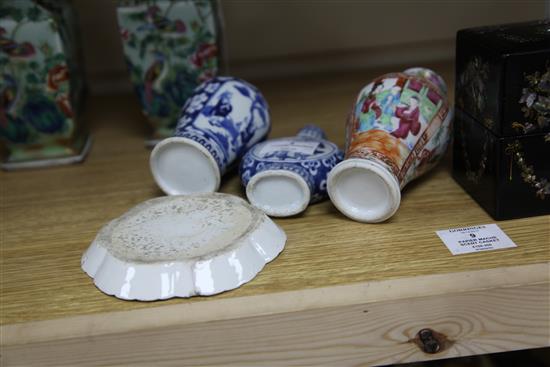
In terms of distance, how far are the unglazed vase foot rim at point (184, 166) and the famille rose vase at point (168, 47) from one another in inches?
4.5

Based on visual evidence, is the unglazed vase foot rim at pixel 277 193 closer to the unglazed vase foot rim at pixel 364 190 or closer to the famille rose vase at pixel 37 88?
the unglazed vase foot rim at pixel 364 190

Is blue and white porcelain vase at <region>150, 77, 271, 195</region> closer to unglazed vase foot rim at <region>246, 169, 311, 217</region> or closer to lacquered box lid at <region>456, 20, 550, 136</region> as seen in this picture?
unglazed vase foot rim at <region>246, 169, 311, 217</region>

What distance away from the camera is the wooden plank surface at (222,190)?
0.56 meters

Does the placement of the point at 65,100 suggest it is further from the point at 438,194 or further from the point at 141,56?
the point at 438,194

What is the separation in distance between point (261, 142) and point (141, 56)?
0.20m

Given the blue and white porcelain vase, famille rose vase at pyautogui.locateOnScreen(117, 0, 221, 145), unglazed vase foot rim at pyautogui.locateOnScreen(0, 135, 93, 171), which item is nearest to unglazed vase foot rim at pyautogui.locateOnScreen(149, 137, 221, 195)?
the blue and white porcelain vase

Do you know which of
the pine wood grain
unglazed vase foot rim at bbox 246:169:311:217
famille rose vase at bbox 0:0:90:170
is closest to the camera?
the pine wood grain

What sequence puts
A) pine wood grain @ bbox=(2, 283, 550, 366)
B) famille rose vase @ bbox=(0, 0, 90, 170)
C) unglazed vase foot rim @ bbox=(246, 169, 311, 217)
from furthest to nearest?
famille rose vase @ bbox=(0, 0, 90, 170), unglazed vase foot rim @ bbox=(246, 169, 311, 217), pine wood grain @ bbox=(2, 283, 550, 366)

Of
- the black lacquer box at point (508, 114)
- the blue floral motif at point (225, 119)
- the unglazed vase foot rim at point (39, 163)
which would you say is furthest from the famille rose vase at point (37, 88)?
the black lacquer box at point (508, 114)

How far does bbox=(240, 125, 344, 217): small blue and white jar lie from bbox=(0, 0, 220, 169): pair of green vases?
203 millimetres

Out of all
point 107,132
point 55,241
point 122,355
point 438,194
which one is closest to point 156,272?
point 122,355

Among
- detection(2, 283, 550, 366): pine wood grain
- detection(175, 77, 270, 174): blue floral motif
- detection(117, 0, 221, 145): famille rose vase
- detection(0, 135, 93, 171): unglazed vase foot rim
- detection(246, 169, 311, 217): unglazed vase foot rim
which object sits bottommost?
detection(2, 283, 550, 366): pine wood grain

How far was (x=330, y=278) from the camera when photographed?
0.56 metres

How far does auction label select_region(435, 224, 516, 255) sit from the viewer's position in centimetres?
58
